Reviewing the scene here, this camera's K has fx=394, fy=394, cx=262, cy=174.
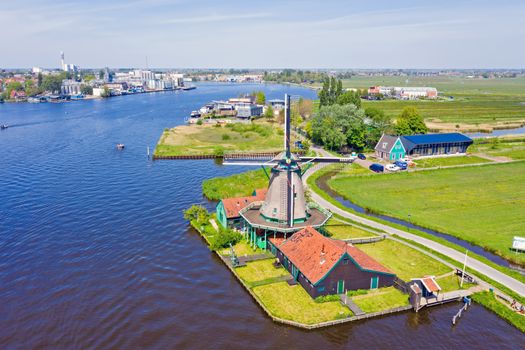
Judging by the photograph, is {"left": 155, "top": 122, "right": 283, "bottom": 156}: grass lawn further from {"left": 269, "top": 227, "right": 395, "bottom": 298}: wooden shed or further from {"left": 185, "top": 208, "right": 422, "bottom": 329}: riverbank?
{"left": 269, "top": 227, "right": 395, "bottom": 298}: wooden shed

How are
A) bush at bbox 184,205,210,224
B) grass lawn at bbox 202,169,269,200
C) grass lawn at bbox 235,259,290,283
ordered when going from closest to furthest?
grass lawn at bbox 235,259,290,283, bush at bbox 184,205,210,224, grass lawn at bbox 202,169,269,200

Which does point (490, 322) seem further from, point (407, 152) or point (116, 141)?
point (116, 141)

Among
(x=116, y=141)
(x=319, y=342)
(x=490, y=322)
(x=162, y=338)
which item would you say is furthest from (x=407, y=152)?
(x=116, y=141)

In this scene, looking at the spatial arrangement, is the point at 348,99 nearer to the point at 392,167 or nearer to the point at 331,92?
the point at 331,92

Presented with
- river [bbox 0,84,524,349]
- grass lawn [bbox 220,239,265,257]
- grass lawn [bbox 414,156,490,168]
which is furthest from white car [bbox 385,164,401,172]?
grass lawn [bbox 220,239,265,257]

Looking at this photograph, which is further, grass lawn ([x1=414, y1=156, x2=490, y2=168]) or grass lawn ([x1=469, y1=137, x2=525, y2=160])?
grass lawn ([x1=469, y1=137, x2=525, y2=160])

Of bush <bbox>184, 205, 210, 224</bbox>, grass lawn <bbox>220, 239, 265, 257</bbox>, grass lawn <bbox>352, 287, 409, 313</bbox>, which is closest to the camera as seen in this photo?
grass lawn <bbox>352, 287, 409, 313</bbox>

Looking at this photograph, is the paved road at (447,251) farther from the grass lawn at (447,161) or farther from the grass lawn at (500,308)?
the grass lawn at (447,161)

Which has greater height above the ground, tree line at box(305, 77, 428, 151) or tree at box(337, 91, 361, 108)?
tree at box(337, 91, 361, 108)
